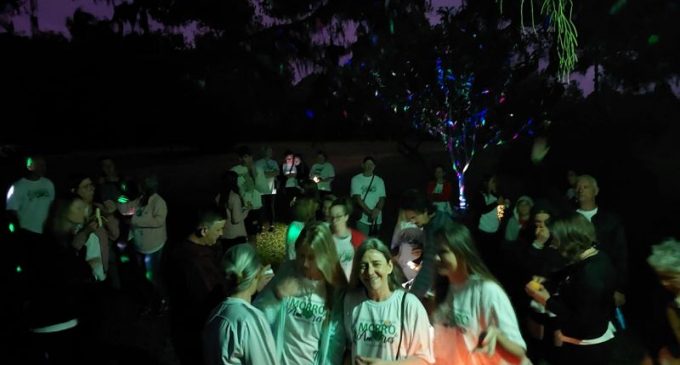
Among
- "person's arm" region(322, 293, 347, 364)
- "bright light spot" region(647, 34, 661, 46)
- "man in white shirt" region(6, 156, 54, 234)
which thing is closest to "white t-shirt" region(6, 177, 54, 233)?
"man in white shirt" region(6, 156, 54, 234)

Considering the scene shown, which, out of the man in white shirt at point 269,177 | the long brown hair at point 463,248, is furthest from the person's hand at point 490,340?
the man in white shirt at point 269,177

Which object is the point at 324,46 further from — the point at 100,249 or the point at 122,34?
the point at 100,249

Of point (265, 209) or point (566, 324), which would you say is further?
point (265, 209)

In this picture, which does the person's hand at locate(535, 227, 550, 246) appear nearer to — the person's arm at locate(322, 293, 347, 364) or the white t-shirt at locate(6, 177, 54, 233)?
the person's arm at locate(322, 293, 347, 364)

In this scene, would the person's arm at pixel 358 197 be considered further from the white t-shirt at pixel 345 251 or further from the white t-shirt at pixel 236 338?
the white t-shirt at pixel 236 338

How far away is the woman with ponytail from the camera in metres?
2.81

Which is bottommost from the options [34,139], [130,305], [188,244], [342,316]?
[130,305]

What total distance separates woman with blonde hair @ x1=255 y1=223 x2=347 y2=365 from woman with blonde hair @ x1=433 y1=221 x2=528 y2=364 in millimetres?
609

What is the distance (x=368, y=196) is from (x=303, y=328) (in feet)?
17.2

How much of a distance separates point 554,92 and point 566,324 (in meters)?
12.8

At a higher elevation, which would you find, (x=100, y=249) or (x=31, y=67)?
(x=31, y=67)

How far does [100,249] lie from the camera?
18.1 ft

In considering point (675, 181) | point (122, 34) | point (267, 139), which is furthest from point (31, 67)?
point (267, 139)

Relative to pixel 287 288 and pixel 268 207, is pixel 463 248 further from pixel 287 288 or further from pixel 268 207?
pixel 268 207
